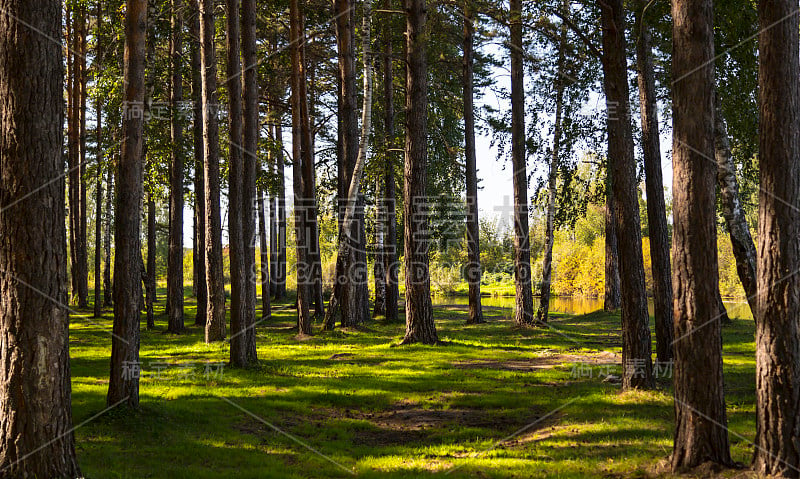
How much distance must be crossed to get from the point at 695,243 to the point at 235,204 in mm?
9066

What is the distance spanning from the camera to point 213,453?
7504mm

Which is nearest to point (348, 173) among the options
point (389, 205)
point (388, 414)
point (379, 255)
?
point (389, 205)

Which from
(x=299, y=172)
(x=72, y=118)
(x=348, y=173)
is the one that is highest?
(x=72, y=118)

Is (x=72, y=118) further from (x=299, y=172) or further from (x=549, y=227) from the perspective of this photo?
(x=549, y=227)

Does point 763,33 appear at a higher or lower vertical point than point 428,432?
higher

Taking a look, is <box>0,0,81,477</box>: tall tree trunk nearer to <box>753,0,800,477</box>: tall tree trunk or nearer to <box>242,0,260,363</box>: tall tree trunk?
<box>753,0,800,477</box>: tall tree trunk

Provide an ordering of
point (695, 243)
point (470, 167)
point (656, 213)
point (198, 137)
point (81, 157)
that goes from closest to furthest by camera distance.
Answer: point (695, 243) < point (656, 213) < point (198, 137) < point (470, 167) < point (81, 157)

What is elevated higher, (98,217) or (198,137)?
(198,137)

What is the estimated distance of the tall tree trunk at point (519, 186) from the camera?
19.6 m

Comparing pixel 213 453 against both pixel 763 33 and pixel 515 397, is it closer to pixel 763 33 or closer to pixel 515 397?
pixel 515 397

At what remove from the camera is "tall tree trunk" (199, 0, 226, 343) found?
15.2 meters

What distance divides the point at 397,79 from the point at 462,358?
1530cm

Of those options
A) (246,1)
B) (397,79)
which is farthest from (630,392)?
(397,79)

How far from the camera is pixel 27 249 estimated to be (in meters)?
5.48
